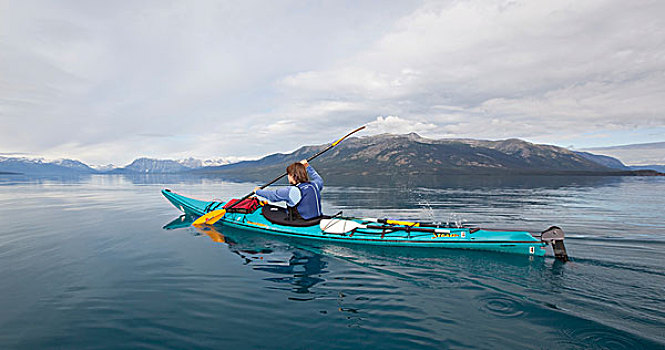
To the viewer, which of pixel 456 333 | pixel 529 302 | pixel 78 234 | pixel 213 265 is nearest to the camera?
pixel 456 333

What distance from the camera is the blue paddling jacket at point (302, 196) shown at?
10.7m

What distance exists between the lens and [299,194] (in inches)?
427

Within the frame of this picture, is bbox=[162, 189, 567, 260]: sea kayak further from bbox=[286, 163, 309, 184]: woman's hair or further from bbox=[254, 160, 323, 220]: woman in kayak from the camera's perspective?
bbox=[286, 163, 309, 184]: woman's hair

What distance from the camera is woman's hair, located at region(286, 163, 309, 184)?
34.9 feet

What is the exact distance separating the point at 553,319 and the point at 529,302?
2.13ft

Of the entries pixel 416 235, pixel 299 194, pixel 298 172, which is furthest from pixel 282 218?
pixel 416 235

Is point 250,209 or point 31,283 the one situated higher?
point 250,209

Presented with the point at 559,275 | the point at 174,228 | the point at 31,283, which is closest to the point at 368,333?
the point at 559,275

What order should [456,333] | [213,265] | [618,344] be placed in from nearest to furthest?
[618,344], [456,333], [213,265]

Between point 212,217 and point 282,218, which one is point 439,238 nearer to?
point 282,218

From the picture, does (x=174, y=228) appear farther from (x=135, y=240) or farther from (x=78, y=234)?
(x=78, y=234)

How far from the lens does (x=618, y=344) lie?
4469mm

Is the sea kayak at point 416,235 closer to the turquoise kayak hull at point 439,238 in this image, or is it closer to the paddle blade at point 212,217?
the turquoise kayak hull at point 439,238

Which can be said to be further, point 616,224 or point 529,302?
point 616,224
